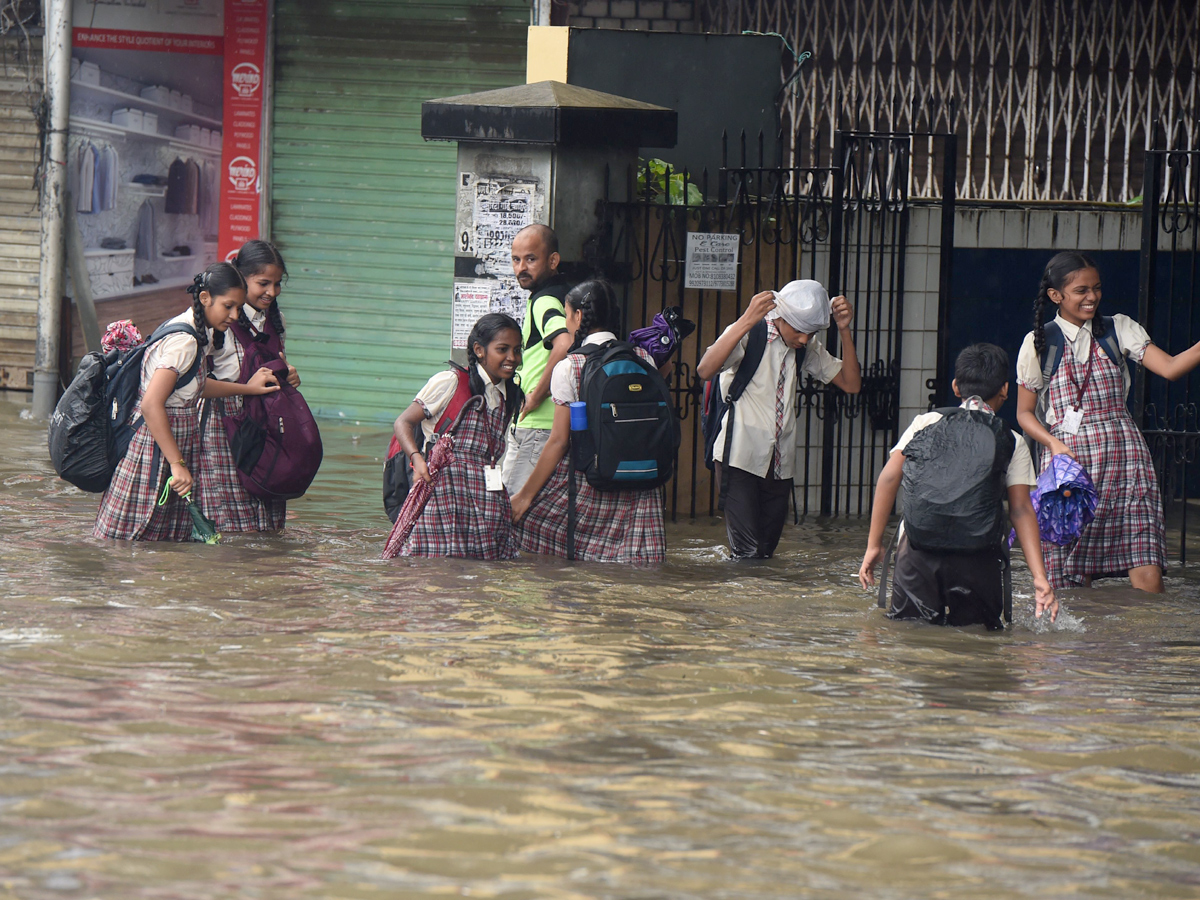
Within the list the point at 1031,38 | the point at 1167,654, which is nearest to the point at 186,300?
the point at 1031,38

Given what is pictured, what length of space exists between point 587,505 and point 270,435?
65.0 inches

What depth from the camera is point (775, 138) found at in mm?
11742

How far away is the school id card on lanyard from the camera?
722cm

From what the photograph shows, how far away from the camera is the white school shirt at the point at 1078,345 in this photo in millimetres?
7215

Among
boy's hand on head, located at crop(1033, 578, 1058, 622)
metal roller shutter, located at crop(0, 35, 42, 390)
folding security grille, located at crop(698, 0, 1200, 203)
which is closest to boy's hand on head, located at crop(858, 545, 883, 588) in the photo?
A: boy's hand on head, located at crop(1033, 578, 1058, 622)

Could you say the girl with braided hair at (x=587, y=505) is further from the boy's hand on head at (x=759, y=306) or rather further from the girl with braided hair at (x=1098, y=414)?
the girl with braided hair at (x=1098, y=414)

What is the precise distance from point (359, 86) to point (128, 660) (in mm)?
9351

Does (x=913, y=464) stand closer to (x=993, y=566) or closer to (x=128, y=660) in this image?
(x=993, y=566)

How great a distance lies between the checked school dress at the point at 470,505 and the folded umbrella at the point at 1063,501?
2.39 metres

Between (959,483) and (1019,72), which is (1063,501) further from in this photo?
(1019,72)

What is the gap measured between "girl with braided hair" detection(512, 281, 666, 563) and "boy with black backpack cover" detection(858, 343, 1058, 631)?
1.45 meters

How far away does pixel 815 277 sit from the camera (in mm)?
9852

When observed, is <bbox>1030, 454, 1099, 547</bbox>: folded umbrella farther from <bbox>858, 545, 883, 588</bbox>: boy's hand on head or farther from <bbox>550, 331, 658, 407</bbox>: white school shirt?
<bbox>550, 331, 658, 407</bbox>: white school shirt

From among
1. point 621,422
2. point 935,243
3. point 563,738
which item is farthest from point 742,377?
point 563,738
